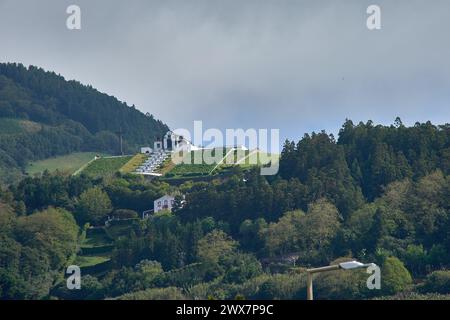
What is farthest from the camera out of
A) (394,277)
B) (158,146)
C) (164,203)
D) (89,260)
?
(158,146)

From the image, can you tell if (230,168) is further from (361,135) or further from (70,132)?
(70,132)

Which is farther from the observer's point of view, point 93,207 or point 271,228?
point 93,207

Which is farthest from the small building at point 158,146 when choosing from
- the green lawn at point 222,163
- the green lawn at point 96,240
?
the green lawn at point 96,240

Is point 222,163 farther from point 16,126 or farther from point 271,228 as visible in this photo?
point 16,126

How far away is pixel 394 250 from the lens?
265 feet

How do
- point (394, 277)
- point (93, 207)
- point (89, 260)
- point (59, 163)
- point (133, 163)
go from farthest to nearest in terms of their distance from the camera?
point (59, 163) → point (133, 163) → point (93, 207) → point (89, 260) → point (394, 277)

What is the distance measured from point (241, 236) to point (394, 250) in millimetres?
15217

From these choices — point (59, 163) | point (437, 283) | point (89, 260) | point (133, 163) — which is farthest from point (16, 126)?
point (437, 283)

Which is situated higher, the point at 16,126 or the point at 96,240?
the point at 16,126

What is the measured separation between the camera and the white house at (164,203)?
10512 cm

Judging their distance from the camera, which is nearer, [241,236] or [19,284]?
[19,284]

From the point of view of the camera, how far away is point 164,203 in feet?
347

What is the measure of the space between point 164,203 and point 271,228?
17681mm

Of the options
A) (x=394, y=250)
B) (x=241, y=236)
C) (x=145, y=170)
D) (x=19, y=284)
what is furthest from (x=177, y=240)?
(x=145, y=170)
